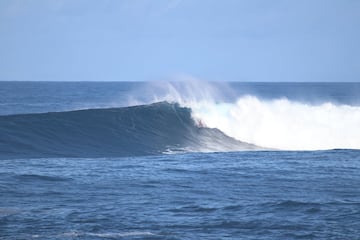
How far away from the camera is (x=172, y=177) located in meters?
16.9

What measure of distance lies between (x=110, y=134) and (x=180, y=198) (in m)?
14.2

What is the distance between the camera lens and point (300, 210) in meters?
12.7

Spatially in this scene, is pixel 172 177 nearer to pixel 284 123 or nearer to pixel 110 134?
pixel 110 134

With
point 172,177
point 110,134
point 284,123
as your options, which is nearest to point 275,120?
point 284,123

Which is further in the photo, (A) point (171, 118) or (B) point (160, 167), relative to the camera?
(A) point (171, 118)

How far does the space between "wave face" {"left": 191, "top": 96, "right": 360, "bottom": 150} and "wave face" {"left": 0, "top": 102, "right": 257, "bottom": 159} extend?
4.56 ft

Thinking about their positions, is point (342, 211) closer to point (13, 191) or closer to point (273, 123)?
point (13, 191)

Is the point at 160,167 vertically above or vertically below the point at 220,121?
below

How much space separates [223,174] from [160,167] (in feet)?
7.49

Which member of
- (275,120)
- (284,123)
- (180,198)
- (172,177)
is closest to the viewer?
(180,198)

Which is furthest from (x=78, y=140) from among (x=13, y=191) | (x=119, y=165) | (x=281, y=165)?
(x=13, y=191)

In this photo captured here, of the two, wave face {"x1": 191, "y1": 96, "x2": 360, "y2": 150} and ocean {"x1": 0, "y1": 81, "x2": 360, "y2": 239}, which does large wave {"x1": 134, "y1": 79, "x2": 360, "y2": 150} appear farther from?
ocean {"x1": 0, "y1": 81, "x2": 360, "y2": 239}

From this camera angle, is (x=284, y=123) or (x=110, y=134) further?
(x=284, y=123)

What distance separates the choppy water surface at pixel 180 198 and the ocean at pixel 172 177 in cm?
2
